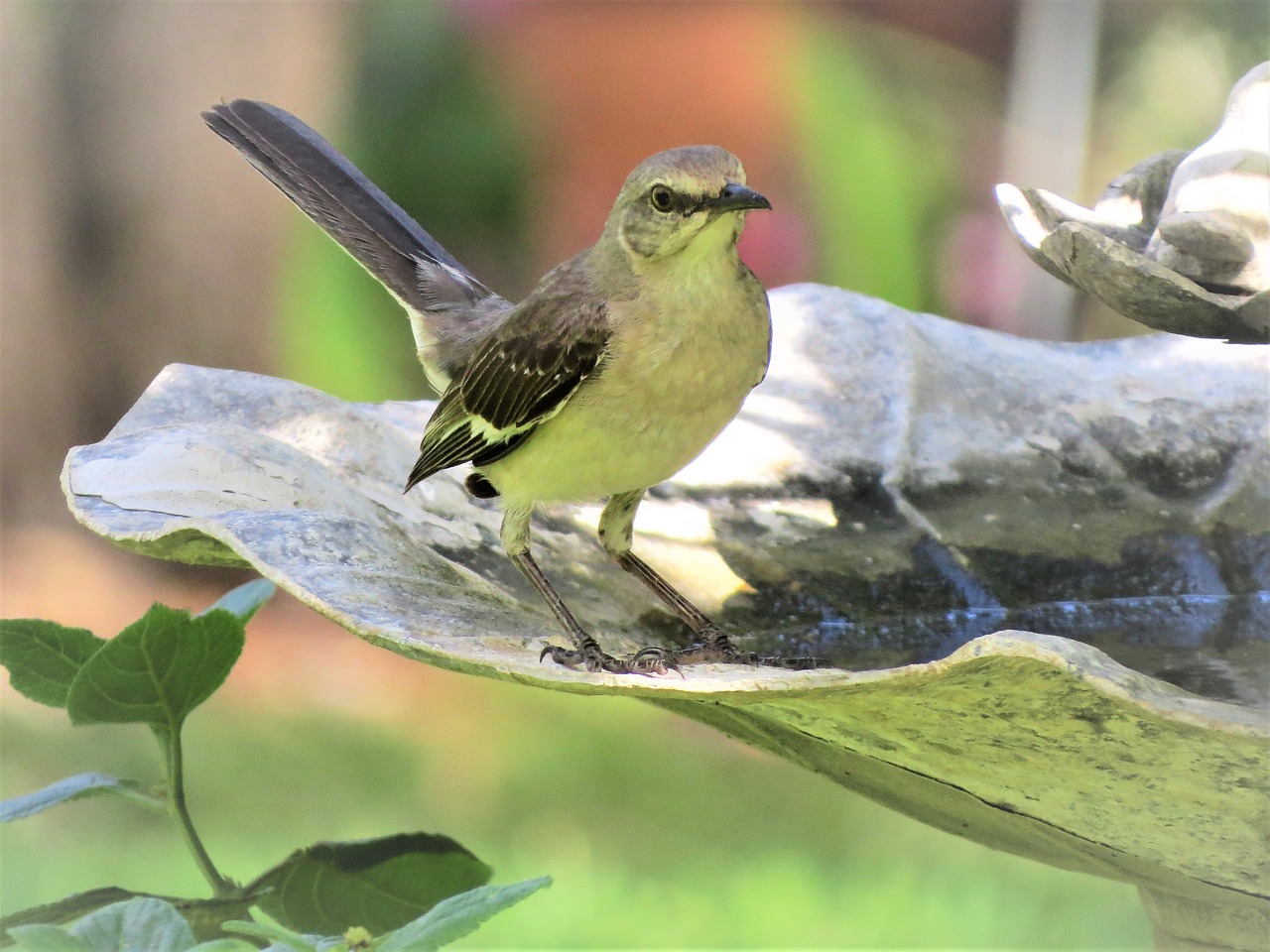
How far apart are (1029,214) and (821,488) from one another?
0.70 m

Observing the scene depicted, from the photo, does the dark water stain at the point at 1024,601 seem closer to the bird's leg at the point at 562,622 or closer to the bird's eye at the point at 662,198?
the bird's leg at the point at 562,622

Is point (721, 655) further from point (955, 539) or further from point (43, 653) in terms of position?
point (43, 653)

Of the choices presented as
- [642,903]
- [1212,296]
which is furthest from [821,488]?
[642,903]

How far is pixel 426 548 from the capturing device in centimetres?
223

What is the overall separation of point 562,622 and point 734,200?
747 mm

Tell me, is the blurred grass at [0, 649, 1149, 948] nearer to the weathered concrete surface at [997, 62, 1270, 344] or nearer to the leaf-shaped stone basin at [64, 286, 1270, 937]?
the leaf-shaped stone basin at [64, 286, 1270, 937]

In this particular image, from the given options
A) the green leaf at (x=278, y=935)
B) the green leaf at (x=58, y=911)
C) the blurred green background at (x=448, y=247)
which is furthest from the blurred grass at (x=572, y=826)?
the green leaf at (x=278, y=935)

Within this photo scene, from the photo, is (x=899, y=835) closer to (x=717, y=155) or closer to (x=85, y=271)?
(x=717, y=155)

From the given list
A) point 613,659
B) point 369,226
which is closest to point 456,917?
point 613,659

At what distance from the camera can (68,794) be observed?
2.03 metres

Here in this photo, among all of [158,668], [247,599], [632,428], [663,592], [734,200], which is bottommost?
[158,668]

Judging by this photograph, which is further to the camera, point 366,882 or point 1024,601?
point 1024,601

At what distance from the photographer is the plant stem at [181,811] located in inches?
81.4

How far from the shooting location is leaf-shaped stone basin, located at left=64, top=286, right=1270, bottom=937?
1487 mm
